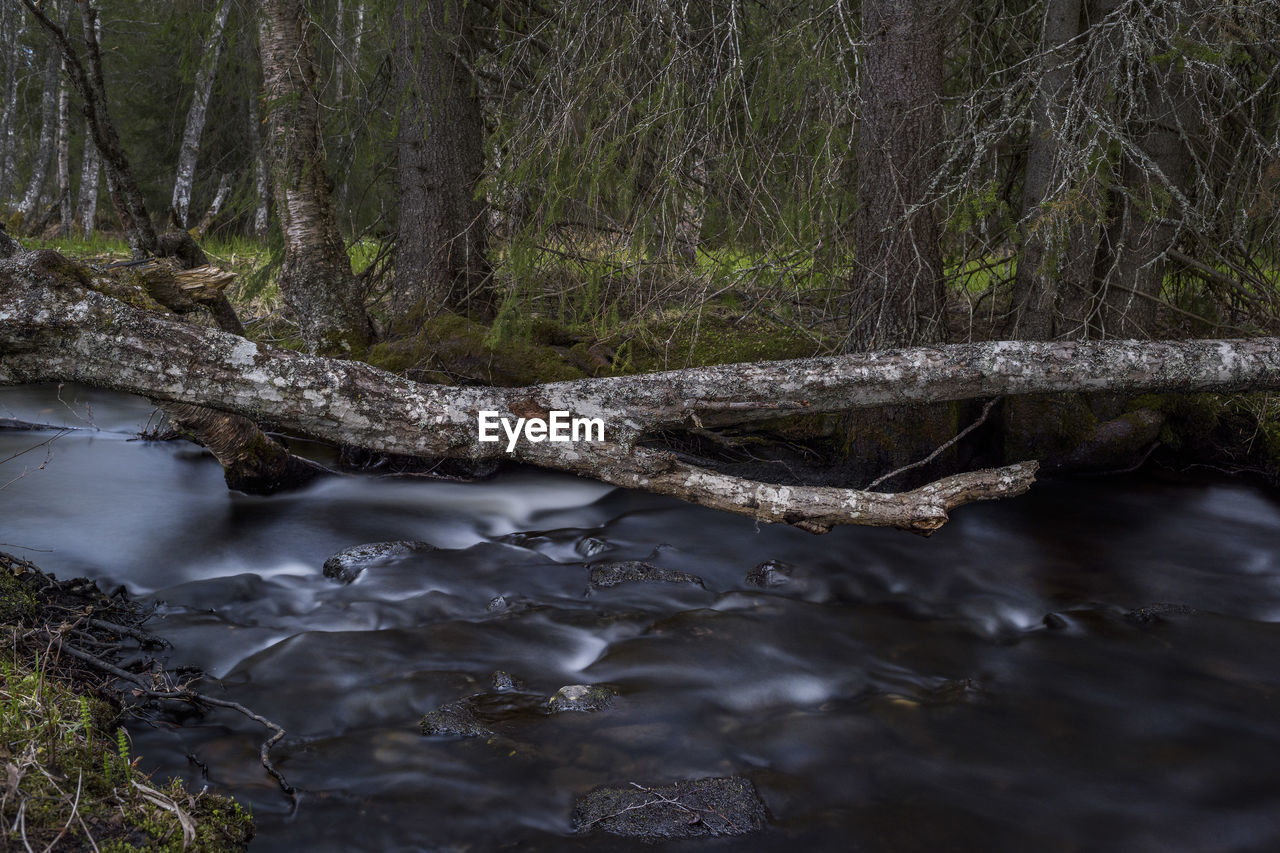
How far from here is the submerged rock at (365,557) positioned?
5477 mm

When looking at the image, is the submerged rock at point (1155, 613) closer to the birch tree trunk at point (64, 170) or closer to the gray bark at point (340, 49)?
the gray bark at point (340, 49)

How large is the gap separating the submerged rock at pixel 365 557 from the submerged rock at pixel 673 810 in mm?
2635

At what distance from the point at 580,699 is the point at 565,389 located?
1.39m

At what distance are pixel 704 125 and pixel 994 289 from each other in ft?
8.50

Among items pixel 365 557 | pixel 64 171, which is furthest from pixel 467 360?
pixel 64 171

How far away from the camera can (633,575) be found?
213 inches

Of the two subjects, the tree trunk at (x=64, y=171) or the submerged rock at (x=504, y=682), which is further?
the tree trunk at (x=64, y=171)

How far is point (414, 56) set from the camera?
7328mm

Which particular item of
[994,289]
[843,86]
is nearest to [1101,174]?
[994,289]

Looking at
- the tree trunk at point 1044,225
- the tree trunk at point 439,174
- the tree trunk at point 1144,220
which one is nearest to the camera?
the tree trunk at point 1044,225

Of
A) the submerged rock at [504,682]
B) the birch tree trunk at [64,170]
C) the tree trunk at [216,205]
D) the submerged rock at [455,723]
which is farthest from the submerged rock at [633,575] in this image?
the birch tree trunk at [64,170]

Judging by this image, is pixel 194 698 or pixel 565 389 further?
pixel 565 389

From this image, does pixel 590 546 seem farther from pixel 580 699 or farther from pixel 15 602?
pixel 15 602

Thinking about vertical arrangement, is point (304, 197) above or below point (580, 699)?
above
